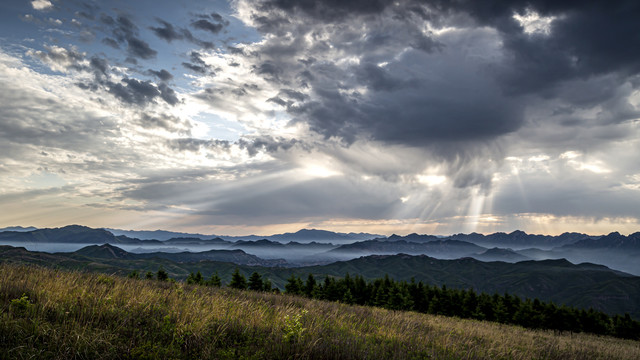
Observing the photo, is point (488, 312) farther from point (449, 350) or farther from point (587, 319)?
point (449, 350)

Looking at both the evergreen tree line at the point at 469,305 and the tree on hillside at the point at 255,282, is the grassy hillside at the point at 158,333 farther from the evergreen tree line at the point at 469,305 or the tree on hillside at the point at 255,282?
the evergreen tree line at the point at 469,305

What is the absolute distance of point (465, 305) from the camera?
6919cm

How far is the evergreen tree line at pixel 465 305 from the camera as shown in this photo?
64.0 m

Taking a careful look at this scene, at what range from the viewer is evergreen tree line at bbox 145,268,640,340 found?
210ft

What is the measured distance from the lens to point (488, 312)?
6812 centimetres

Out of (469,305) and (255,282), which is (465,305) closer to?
(469,305)

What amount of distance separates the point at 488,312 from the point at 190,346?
256 ft

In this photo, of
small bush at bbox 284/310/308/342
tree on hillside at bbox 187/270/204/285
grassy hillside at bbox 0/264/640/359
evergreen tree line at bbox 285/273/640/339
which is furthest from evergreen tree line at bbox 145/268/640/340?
small bush at bbox 284/310/308/342

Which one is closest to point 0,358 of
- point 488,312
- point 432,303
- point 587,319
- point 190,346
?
point 190,346

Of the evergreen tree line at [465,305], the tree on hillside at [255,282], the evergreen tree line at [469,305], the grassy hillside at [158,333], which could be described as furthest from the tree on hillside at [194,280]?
the evergreen tree line at [469,305]

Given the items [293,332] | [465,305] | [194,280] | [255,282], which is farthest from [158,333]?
[465,305]

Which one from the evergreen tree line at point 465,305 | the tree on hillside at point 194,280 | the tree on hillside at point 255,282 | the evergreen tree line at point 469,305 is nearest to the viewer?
the tree on hillside at point 194,280

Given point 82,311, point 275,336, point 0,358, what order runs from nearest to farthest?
point 0,358 → point 82,311 → point 275,336

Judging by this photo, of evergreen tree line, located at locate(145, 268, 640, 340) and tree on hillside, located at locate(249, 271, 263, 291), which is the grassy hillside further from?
evergreen tree line, located at locate(145, 268, 640, 340)
